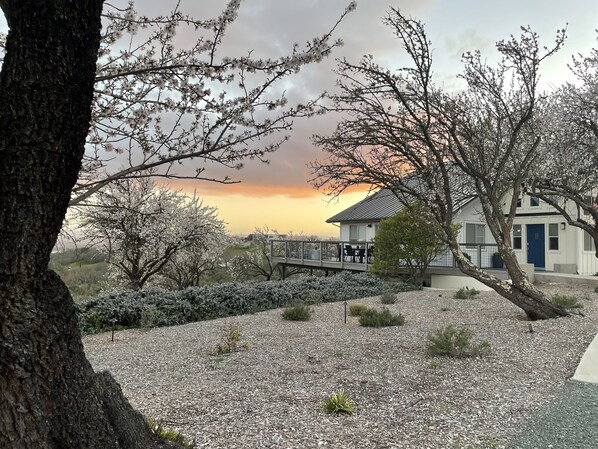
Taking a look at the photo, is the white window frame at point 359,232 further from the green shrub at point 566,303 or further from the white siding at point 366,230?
the green shrub at point 566,303

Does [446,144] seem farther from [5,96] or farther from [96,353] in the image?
[5,96]

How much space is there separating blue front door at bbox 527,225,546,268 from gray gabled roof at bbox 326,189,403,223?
6.09 metres

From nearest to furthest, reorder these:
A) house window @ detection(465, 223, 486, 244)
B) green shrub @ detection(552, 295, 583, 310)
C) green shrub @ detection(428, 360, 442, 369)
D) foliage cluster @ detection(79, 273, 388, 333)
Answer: green shrub @ detection(428, 360, 442, 369), foliage cluster @ detection(79, 273, 388, 333), green shrub @ detection(552, 295, 583, 310), house window @ detection(465, 223, 486, 244)

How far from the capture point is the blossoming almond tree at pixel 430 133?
24.2ft

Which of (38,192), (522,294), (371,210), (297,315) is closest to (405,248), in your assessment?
(522,294)

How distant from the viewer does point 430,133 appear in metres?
8.20

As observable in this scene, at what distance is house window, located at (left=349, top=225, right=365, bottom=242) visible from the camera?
23391 mm

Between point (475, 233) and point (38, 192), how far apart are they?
69.3 ft

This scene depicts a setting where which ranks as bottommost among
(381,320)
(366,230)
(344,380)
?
(344,380)

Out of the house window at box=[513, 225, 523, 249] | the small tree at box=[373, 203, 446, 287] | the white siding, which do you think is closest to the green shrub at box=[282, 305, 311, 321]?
the small tree at box=[373, 203, 446, 287]

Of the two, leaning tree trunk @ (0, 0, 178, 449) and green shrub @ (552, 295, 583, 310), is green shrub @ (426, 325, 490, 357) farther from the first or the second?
leaning tree trunk @ (0, 0, 178, 449)

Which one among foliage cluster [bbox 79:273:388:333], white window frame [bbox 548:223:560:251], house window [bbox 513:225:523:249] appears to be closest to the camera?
foliage cluster [bbox 79:273:388:333]

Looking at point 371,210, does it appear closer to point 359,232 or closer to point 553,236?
point 359,232

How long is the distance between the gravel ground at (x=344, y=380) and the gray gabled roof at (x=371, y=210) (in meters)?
13.5
